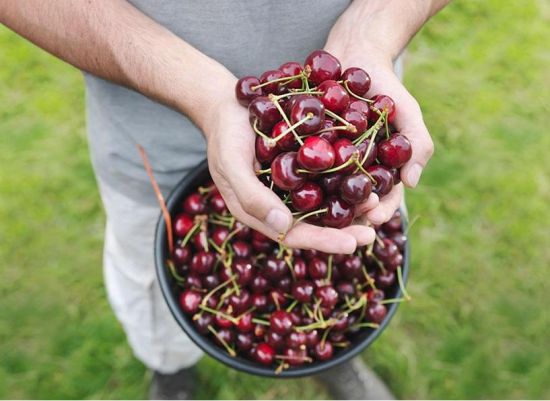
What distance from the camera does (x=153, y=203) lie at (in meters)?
1.85

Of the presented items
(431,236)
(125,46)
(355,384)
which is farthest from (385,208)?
(431,236)

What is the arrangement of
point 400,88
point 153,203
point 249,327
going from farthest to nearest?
1. point 153,203
2. point 249,327
3. point 400,88

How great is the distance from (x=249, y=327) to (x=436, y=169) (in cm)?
160

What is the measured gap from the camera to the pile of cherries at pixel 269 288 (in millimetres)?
1518

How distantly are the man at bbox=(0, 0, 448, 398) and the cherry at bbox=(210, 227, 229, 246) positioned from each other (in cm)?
24

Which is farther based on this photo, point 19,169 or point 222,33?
point 19,169

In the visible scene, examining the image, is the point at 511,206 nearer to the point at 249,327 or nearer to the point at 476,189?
the point at 476,189

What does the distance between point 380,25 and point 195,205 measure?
62 centimetres

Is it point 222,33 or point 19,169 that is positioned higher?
point 222,33

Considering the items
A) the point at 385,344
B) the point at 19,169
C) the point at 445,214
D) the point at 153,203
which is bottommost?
the point at 19,169

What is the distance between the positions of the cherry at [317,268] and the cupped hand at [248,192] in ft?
0.95

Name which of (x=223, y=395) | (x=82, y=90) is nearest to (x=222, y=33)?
(x=223, y=395)

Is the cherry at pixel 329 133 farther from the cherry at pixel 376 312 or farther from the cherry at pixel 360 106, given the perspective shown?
the cherry at pixel 376 312

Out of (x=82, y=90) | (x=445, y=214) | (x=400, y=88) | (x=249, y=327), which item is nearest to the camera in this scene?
(x=400, y=88)
